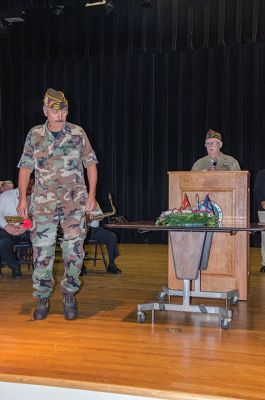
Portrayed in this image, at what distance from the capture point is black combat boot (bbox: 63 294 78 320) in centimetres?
295

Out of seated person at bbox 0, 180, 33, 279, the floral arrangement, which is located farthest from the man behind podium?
seated person at bbox 0, 180, 33, 279

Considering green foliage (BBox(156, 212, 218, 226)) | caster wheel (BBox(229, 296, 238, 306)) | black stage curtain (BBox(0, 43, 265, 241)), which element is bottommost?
caster wheel (BBox(229, 296, 238, 306))

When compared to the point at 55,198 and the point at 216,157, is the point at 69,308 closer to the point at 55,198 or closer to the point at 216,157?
the point at 55,198

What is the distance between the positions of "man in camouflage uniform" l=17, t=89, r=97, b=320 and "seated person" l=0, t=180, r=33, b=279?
1696 mm

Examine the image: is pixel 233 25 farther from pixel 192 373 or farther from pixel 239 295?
pixel 192 373

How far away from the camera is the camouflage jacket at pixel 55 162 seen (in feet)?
9.68

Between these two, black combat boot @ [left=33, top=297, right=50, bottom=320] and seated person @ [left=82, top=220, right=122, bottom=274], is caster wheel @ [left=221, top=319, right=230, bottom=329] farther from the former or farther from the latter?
seated person @ [left=82, top=220, right=122, bottom=274]

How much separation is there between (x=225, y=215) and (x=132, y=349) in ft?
4.78

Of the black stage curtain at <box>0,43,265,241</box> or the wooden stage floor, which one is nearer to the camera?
the wooden stage floor

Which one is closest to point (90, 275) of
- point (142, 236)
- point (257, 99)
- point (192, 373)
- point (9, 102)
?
point (192, 373)

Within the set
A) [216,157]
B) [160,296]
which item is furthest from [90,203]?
[216,157]

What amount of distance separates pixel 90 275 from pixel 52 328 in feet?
6.84

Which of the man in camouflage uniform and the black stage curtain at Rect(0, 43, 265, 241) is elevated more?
the black stage curtain at Rect(0, 43, 265, 241)

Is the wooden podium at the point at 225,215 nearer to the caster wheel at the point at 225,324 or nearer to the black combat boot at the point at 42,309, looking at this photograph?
the caster wheel at the point at 225,324
